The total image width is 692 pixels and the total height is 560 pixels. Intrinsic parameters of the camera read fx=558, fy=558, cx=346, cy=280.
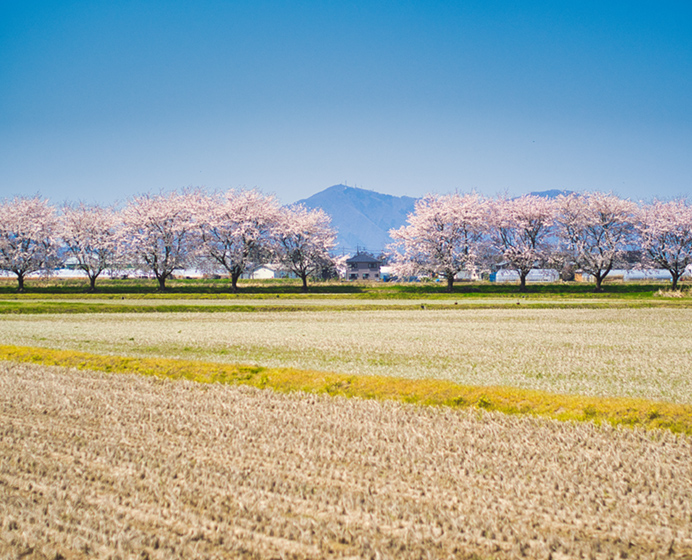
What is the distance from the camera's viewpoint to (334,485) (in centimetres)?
528

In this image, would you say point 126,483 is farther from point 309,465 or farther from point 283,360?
point 283,360

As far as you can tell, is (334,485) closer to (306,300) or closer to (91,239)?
(306,300)

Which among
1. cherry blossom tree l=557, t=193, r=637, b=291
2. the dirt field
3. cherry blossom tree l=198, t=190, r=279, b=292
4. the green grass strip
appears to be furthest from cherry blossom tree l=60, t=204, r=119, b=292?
the dirt field

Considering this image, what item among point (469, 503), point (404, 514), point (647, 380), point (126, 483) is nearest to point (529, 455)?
point (469, 503)

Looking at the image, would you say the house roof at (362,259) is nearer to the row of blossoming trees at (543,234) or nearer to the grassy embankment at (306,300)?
the row of blossoming trees at (543,234)

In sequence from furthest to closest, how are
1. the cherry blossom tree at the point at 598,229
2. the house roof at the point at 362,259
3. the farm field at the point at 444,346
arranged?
the house roof at the point at 362,259 → the cherry blossom tree at the point at 598,229 → the farm field at the point at 444,346

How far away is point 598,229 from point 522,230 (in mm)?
9855

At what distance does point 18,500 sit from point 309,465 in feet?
8.80

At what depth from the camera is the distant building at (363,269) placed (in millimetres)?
155375

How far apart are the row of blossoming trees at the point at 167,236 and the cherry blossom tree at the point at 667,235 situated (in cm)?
4175

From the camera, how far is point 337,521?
4641 mm

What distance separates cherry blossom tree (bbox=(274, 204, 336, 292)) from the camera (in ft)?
241

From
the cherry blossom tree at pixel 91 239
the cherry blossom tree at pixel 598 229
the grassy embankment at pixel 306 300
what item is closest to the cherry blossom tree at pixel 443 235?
the grassy embankment at pixel 306 300

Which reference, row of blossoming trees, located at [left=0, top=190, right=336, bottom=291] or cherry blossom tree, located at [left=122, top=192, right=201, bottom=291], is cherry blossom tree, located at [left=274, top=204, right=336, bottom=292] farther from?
cherry blossom tree, located at [left=122, top=192, right=201, bottom=291]
